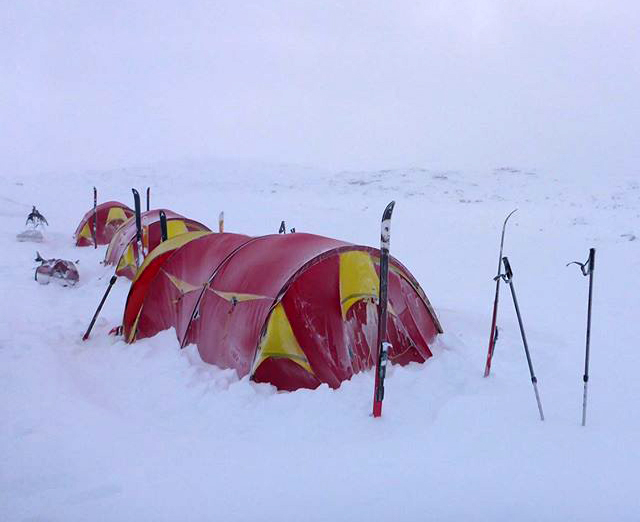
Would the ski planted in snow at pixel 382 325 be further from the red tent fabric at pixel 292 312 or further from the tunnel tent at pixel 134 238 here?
the tunnel tent at pixel 134 238

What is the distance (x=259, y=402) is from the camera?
505cm

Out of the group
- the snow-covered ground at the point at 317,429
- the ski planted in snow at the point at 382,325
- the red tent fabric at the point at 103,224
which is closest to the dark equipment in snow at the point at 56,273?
the snow-covered ground at the point at 317,429

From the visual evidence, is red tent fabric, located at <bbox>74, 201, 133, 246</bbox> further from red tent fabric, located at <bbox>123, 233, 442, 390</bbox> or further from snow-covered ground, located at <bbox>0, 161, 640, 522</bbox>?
red tent fabric, located at <bbox>123, 233, 442, 390</bbox>

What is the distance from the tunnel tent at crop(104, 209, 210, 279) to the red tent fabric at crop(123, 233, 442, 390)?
491cm

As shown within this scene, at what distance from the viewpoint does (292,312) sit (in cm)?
554

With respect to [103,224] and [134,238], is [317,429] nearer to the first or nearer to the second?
[134,238]

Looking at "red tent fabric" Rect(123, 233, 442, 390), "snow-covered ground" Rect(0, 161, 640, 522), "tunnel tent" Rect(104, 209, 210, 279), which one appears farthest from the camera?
"tunnel tent" Rect(104, 209, 210, 279)

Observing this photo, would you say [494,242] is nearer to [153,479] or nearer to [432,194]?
[432,194]

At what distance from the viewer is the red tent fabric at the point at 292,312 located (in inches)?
215

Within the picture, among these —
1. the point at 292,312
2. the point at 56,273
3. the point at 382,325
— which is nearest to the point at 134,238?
the point at 56,273

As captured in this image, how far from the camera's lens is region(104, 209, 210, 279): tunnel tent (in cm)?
1161

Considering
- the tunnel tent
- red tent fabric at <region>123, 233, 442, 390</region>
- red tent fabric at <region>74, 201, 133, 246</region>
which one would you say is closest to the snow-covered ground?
red tent fabric at <region>123, 233, 442, 390</region>

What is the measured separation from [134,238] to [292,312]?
7.07 metres

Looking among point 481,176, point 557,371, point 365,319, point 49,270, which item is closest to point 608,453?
point 557,371
